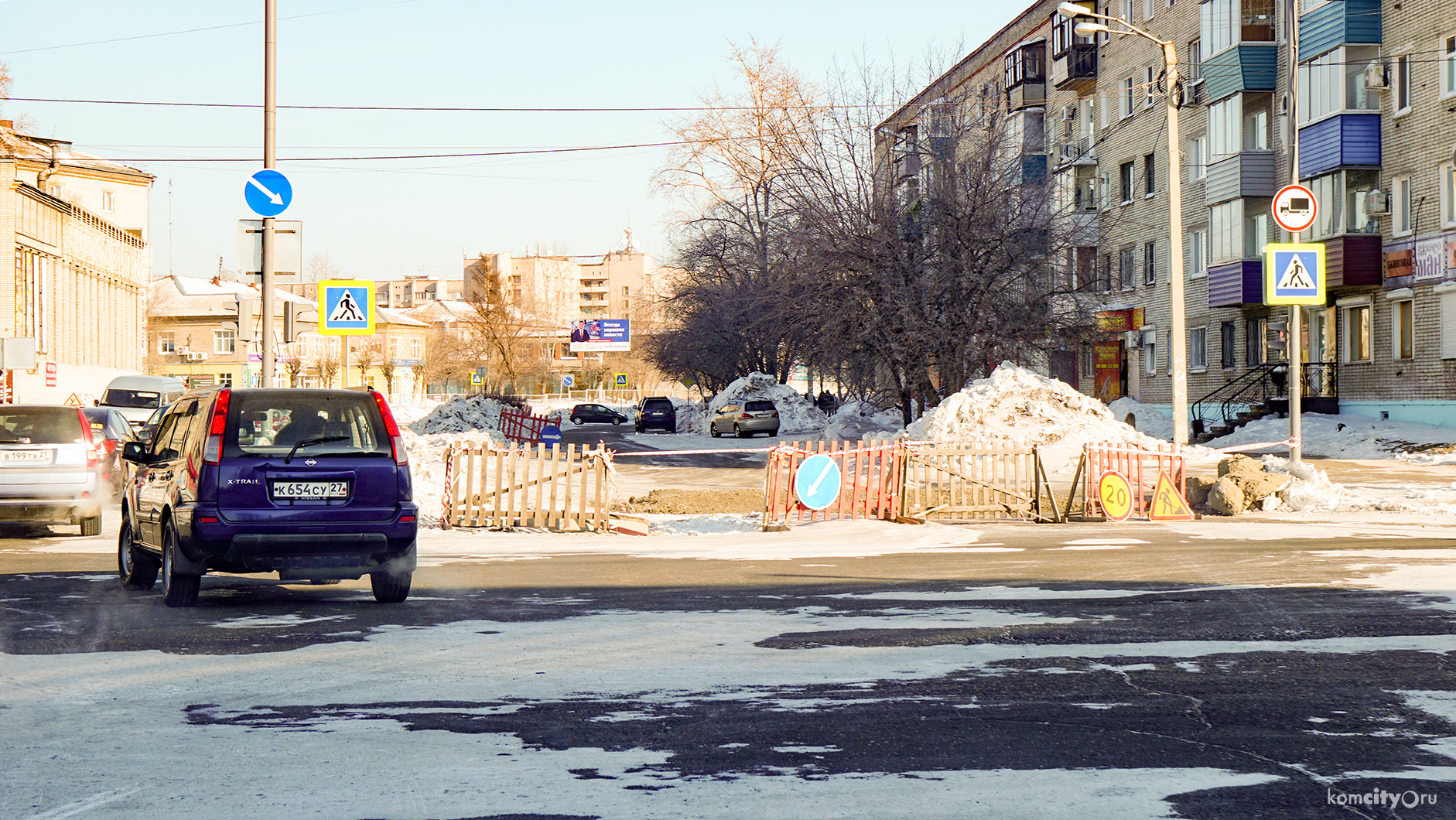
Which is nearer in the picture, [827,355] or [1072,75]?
[827,355]

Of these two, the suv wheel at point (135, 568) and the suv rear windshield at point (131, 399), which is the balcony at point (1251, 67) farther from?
the suv wheel at point (135, 568)

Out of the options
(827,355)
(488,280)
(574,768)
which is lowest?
(574,768)

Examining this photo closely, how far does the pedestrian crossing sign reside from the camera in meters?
19.4

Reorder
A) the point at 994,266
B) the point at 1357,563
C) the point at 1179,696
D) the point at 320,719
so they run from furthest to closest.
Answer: the point at 994,266 < the point at 1357,563 < the point at 1179,696 < the point at 320,719

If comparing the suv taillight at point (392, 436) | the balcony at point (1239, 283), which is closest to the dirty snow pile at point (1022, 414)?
the balcony at point (1239, 283)

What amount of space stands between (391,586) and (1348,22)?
105ft

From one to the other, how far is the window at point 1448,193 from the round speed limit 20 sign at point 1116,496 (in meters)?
18.6

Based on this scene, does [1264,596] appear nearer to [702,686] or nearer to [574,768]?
[702,686]

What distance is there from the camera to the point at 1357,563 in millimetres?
12039

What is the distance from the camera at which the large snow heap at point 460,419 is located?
5538 centimetres

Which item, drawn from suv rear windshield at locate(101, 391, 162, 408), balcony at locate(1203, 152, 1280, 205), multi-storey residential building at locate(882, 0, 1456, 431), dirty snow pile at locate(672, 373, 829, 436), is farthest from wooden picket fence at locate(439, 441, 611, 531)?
dirty snow pile at locate(672, 373, 829, 436)

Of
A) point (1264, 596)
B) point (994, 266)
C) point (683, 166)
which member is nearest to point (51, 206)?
point (683, 166)

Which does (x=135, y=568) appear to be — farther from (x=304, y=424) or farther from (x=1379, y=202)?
(x=1379, y=202)

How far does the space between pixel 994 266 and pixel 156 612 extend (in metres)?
25.6
